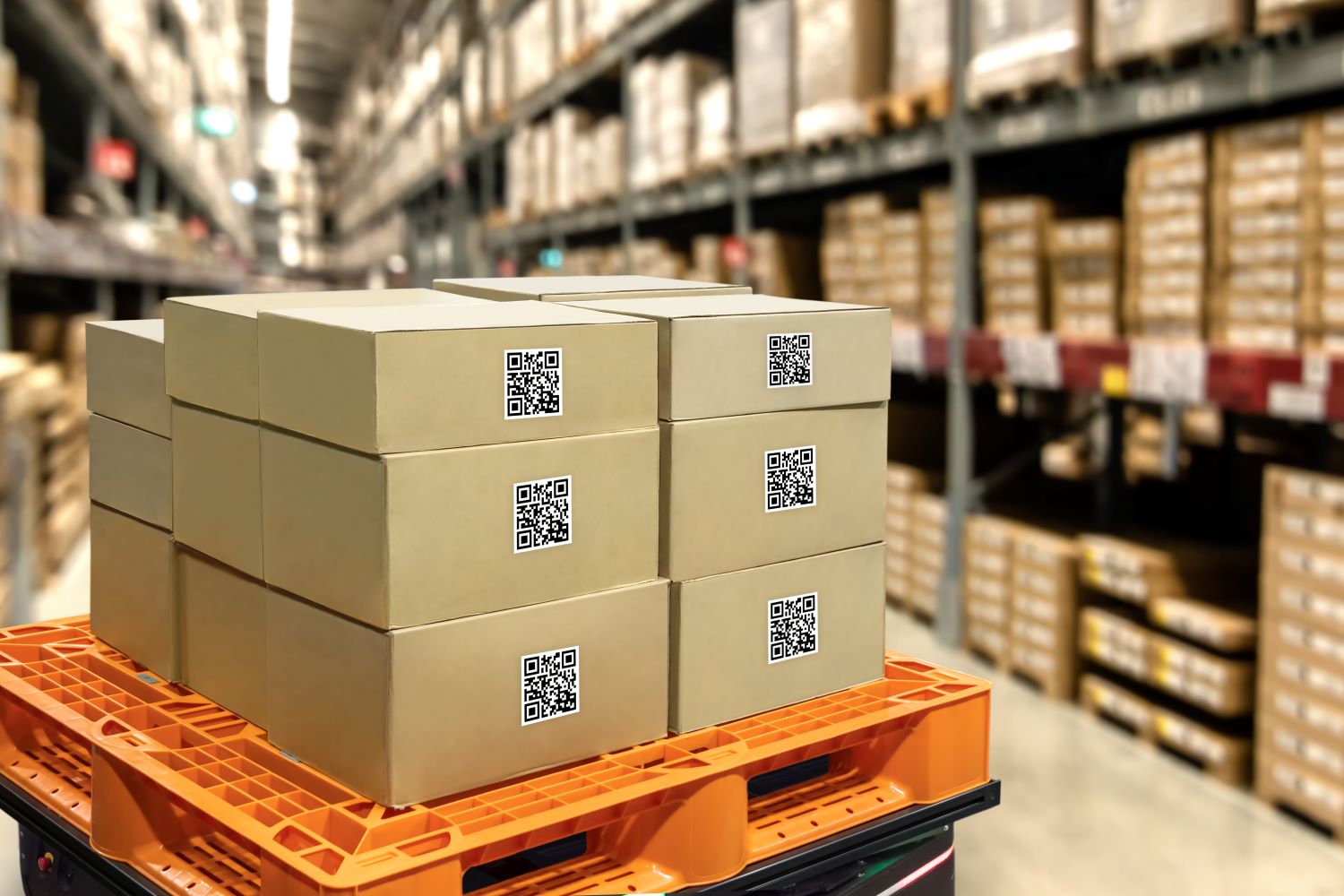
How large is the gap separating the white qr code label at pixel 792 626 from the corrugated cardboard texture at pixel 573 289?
0.57 meters

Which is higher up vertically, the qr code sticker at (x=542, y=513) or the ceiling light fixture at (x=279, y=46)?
the ceiling light fixture at (x=279, y=46)

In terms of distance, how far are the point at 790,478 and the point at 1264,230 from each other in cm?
177

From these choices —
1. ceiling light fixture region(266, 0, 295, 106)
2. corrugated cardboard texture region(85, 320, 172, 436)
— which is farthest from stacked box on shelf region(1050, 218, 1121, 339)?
ceiling light fixture region(266, 0, 295, 106)

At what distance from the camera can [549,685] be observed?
5.14 feet

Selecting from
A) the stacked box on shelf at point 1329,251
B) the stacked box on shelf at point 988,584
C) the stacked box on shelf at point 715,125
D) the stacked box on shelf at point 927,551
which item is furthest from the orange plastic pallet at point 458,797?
the stacked box on shelf at point 715,125

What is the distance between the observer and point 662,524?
168cm

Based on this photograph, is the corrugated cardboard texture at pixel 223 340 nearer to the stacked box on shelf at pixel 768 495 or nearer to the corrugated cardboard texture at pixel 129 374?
the corrugated cardboard texture at pixel 129 374

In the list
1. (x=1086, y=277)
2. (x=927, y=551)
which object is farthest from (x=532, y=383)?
(x=927, y=551)

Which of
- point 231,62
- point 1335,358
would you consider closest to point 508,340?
point 1335,358

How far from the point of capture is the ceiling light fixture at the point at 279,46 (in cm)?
1888

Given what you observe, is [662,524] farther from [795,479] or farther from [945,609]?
[945,609]

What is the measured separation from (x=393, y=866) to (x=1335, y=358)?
234 centimetres

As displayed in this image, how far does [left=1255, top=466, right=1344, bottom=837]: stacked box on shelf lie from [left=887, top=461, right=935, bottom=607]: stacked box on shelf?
180 cm

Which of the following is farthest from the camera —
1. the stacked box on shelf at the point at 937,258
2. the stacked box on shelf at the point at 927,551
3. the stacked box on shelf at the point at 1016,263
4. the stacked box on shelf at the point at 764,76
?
the stacked box on shelf at the point at 764,76
